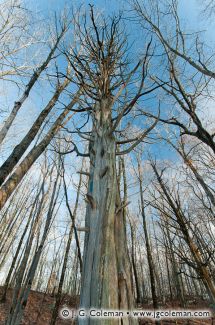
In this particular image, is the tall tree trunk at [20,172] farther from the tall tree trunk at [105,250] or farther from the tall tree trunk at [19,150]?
the tall tree trunk at [105,250]

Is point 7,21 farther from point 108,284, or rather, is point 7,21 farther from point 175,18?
point 108,284

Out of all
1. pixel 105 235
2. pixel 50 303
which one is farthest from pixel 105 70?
pixel 50 303

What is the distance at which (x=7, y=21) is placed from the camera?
5793mm

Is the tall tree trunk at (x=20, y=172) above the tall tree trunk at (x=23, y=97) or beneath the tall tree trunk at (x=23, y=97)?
beneath

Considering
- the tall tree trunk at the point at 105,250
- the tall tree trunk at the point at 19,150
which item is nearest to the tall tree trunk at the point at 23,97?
the tall tree trunk at the point at 19,150

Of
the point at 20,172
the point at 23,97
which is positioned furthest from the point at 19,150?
the point at 23,97

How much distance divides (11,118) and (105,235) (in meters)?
4.05

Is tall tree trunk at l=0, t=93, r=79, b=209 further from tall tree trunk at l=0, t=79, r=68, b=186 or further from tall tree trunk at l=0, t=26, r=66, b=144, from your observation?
tall tree trunk at l=0, t=26, r=66, b=144

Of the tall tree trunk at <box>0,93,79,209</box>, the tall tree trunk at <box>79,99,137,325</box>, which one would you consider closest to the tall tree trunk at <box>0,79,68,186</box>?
the tall tree trunk at <box>0,93,79,209</box>

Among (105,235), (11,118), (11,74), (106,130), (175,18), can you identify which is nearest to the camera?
(105,235)

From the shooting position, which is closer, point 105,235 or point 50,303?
point 105,235

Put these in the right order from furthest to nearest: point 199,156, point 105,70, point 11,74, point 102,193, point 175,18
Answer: point 199,156 → point 11,74 → point 175,18 → point 105,70 → point 102,193

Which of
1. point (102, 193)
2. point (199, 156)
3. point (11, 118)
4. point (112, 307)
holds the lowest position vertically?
point (112, 307)

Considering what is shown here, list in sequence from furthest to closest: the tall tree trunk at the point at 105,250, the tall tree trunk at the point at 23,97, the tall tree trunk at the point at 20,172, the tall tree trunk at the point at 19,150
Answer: the tall tree trunk at the point at 23,97, the tall tree trunk at the point at 19,150, the tall tree trunk at the point at 20,172, the tall tree trunk at the point at 105,250
